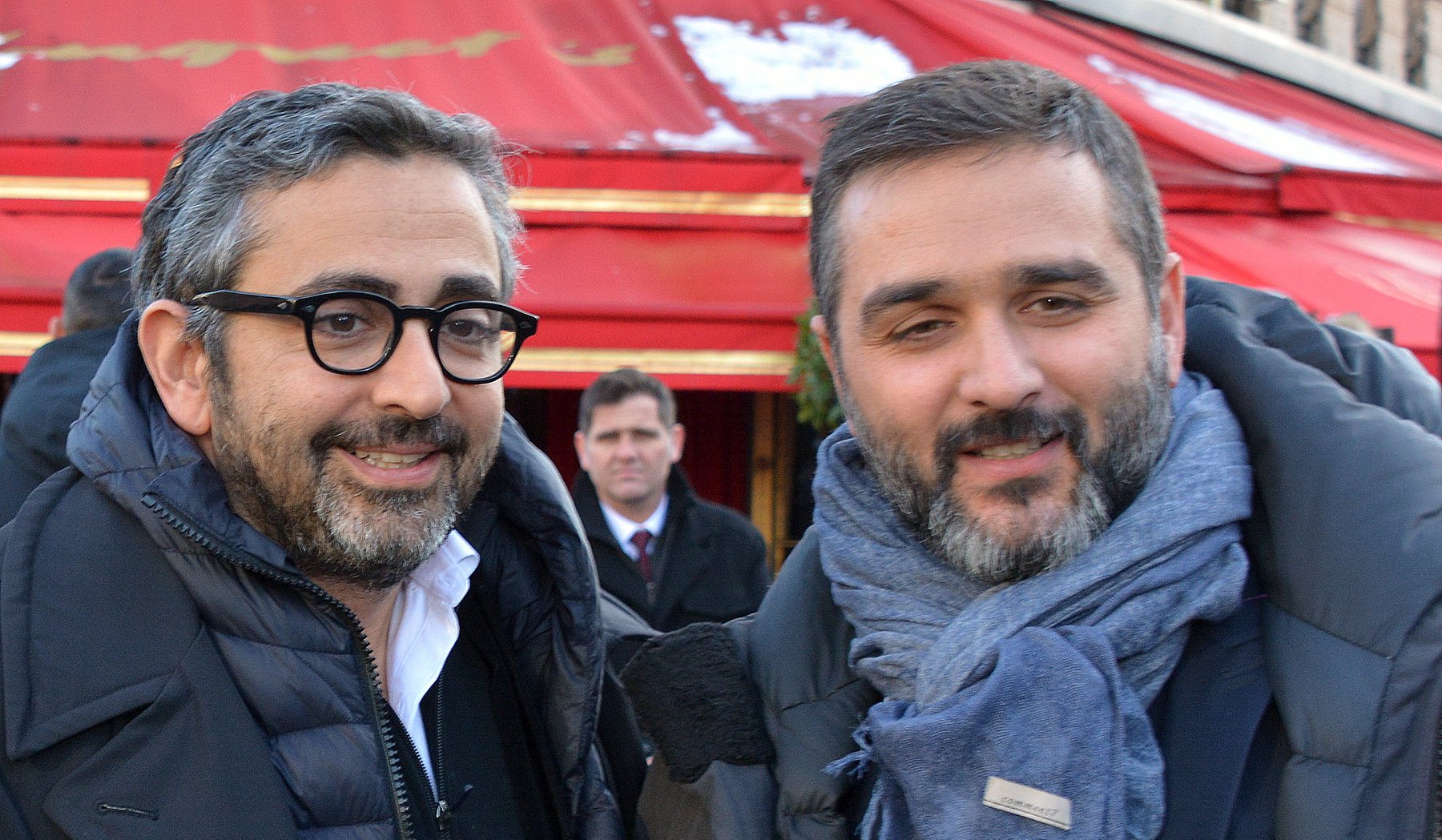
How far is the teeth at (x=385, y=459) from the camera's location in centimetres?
169

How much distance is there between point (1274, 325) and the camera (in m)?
1.71

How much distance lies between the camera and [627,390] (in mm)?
4680

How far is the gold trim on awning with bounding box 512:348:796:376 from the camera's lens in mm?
4648

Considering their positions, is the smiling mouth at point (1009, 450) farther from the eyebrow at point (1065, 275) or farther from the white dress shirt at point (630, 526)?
the white dress shirt at point (630, 526)

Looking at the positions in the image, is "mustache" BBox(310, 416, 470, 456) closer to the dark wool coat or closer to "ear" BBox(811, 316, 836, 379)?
the dark wool coat

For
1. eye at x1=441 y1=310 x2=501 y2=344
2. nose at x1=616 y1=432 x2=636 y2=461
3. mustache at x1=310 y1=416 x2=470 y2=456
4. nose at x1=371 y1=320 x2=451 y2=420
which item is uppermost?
eye at x1=441 y1=310 x2=501 y2=344

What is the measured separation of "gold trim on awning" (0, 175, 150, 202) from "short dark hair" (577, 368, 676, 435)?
74.7 inches

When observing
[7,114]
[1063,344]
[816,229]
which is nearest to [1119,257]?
[1063,344]

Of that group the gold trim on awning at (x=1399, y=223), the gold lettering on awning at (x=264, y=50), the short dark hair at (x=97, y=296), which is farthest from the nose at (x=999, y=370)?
the gold trim on awning at (x=1399, y=223)

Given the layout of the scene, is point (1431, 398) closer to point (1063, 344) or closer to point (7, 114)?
point (1063, 344)

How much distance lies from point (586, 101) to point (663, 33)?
918 mm

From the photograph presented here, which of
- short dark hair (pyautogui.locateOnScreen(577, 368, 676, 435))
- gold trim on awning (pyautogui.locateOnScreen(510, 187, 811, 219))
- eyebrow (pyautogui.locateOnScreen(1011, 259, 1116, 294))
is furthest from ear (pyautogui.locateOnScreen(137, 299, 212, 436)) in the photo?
gold trim on awning (pyautogui.locateOnScreen(510, 187, 811, 219))

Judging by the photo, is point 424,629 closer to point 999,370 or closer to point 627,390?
point 999,370

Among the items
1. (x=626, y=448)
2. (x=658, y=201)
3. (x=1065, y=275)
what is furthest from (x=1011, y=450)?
(x=658, y=201)
